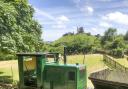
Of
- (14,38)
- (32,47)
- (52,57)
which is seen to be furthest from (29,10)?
(52,57)

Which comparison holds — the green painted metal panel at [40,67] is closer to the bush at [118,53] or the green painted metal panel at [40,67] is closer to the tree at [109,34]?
the bush at [118,53]

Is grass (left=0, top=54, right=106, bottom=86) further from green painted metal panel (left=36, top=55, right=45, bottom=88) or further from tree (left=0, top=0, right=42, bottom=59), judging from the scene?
green painted metal panel (left=36, top=55, right=45, bottom=88)

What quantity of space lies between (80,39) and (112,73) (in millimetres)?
92146

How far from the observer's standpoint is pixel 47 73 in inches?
577

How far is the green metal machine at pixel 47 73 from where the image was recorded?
1399 centimetres

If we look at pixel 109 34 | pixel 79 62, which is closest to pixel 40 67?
pixel 79 62

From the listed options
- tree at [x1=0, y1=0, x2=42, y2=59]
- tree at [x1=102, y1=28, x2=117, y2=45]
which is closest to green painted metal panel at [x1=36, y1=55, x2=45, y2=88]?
tree at [x1=0, y1=0, x2=42, y2=59]

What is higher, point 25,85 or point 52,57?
point 52,57

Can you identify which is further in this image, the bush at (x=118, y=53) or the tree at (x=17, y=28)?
the bush at (x=118, y=53)

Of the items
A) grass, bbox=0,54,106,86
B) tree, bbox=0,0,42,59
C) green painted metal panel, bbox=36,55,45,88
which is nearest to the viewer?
green painted metal panel, bbox=36,55,45,88

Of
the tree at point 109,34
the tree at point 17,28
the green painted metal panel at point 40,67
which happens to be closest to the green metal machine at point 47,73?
the green painted metal panel at point 40,67

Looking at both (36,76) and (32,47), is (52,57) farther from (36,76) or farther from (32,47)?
(32,47)

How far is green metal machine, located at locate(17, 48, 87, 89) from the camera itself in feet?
45.9

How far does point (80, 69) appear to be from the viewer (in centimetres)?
1412
